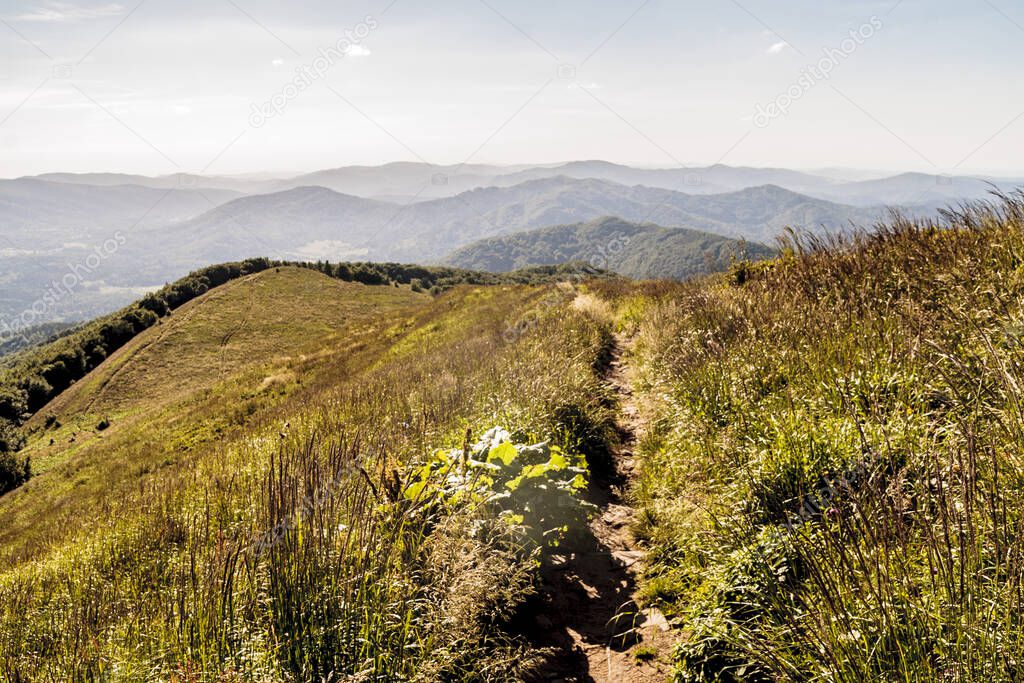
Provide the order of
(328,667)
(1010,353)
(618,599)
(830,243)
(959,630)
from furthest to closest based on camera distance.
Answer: (830,243), (618,599), (1010,353), (328,667), (959,630)

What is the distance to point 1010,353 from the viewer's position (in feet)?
10.4

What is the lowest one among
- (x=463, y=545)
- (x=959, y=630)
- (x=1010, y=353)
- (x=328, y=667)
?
(x=328, y=667)

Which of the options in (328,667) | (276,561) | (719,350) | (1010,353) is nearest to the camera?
(328,667)

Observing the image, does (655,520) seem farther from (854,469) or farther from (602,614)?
(854,469)

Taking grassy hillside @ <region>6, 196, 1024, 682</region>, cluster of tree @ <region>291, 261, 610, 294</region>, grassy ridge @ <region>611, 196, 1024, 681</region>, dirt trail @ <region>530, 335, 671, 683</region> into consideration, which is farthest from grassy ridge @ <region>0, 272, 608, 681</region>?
cluster of tree @ <region>291, 261, 610, 294</region>

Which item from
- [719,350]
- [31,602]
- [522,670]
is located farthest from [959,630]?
[31,602]

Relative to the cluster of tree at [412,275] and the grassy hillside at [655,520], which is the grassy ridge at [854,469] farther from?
the cluster of tree at [412,275]

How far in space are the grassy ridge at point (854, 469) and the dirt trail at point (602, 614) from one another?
0.21m

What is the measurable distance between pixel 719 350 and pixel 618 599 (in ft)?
10.9

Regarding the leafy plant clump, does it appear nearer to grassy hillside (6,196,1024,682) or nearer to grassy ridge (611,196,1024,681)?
grassy hillside (6,196,1024,682)

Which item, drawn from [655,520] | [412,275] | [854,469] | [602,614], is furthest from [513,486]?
[412,275]

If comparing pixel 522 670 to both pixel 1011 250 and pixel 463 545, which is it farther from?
pixel 1011 250

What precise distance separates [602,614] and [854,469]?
78.6 inches

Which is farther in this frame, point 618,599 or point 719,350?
point 719,350
